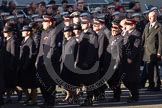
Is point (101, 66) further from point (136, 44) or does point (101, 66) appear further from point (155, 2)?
point (155, 2)

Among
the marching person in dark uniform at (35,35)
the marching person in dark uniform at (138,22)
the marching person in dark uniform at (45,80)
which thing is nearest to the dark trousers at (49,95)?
the marching person in dark uniform at (45,80)

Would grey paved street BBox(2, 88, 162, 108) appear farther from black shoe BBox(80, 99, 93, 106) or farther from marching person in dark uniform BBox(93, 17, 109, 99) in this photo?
marching person in dark uniform BBox(93, 17, 109, 99)

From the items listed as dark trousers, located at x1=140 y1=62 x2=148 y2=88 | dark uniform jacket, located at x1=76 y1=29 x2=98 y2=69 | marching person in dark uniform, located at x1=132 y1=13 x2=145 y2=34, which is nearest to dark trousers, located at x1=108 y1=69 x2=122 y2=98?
dark uniform jacket, located at x1=76 y1=29 x2=98 y2=69

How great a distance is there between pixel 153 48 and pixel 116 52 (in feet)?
6.64

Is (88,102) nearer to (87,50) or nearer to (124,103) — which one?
(124,103)

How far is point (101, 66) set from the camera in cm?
1290

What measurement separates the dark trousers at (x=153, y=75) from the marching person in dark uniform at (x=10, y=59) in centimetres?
387

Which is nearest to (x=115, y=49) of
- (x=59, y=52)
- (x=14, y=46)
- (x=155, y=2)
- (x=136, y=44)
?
(x=136, y=44)

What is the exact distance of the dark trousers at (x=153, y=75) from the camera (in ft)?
47.5

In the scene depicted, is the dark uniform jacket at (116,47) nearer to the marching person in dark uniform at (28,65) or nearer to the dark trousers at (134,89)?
the dark trousers at (134,89)

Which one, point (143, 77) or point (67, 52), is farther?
point (143, 77)

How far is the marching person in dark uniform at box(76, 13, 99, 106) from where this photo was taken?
40.1 feet

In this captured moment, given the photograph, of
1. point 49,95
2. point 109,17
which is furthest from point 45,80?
point 109,17

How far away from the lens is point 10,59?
484 inches
